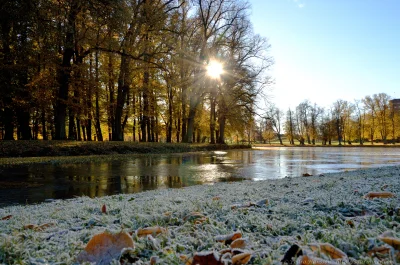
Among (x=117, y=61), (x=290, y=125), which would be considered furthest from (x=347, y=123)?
(x=117, y=61)

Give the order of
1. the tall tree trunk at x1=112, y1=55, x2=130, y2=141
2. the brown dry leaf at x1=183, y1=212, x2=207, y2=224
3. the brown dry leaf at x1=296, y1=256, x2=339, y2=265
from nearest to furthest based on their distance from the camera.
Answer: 1. the brown dry leaf at x1=296, y1=256, x2=339, y2=265
2. the brown dry leaf at x1=183, y1=212, x2=207, y2=224
3. the tall tree trunk at x1=112, y1=55, x2=130, y2=141

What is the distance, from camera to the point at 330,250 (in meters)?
1.42

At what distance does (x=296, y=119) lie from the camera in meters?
74.6

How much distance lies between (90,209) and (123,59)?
62.1 ft

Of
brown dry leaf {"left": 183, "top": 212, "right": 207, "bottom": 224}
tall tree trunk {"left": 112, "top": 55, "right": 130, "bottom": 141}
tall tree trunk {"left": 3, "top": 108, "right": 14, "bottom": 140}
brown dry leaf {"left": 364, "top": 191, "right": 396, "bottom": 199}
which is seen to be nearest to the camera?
brown dry leaf {"left": 183, "top": 212, "right": 207, "bottom": 224}

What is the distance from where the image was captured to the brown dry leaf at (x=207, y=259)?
130cm

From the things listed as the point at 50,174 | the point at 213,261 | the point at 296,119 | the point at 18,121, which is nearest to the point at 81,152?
the point at 50,174

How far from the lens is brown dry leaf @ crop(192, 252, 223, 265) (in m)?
1.30

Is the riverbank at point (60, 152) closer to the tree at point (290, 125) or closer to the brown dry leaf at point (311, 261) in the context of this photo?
the brown dry leaf at point (311, 261)

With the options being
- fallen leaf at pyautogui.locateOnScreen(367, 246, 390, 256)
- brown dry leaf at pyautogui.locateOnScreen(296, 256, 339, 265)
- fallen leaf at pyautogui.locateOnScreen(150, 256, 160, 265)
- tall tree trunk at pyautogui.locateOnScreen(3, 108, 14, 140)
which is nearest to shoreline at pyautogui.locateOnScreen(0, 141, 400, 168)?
tall tree trunk at pyautogui.locateOnScreen(3, 108, 14, 140)

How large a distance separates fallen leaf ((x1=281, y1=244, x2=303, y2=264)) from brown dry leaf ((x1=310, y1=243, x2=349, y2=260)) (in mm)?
109

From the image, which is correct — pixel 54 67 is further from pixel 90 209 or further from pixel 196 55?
pixel 90 209

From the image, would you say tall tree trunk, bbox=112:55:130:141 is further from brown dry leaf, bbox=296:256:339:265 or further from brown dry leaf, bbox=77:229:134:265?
brown dry leaf, bbox=296:256:339:265

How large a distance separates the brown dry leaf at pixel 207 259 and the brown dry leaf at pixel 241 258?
8 centimetres
